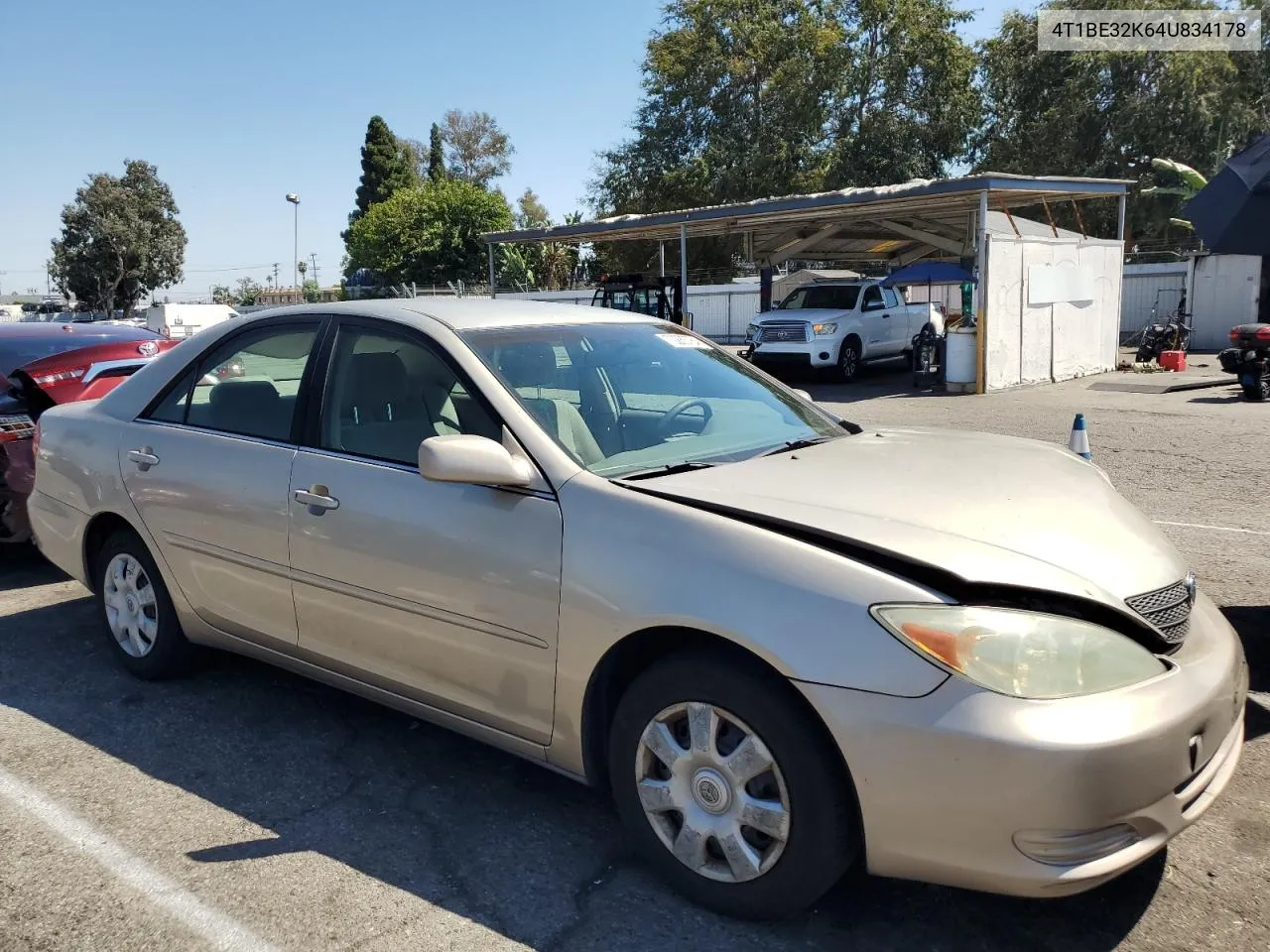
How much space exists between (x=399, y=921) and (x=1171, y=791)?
6.51 ft

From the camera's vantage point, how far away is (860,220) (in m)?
20.9

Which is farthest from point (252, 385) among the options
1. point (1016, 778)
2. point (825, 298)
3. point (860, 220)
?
point (860, 220)

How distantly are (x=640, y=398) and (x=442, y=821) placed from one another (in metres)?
1.60

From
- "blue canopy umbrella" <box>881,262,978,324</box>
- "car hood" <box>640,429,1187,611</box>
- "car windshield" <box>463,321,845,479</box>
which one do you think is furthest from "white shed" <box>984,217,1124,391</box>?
"car hood" <box>640,429,1187,611</box>

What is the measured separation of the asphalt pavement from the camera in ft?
8.48

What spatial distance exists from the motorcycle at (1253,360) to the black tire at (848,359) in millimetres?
6665

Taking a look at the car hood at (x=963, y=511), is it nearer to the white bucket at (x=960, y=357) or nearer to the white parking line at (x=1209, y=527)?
the white parking line at (x=1209, y=527)

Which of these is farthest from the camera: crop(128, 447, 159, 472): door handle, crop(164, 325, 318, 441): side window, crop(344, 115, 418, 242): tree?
crop(344, 115, 418, 242): tree

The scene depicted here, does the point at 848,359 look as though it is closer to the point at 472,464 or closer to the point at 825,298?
the point at 825,298

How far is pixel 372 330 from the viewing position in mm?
3600

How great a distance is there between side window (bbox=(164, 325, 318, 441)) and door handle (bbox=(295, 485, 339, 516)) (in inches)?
13.3

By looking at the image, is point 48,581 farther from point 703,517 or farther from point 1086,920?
point 1086,920

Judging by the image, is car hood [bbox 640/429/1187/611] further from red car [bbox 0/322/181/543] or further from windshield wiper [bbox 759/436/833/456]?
red car [bbox 0/322/181/543]

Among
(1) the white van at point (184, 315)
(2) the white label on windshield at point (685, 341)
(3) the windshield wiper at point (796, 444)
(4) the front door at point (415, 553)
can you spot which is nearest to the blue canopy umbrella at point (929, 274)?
(1) the white van at point (184, 315)
